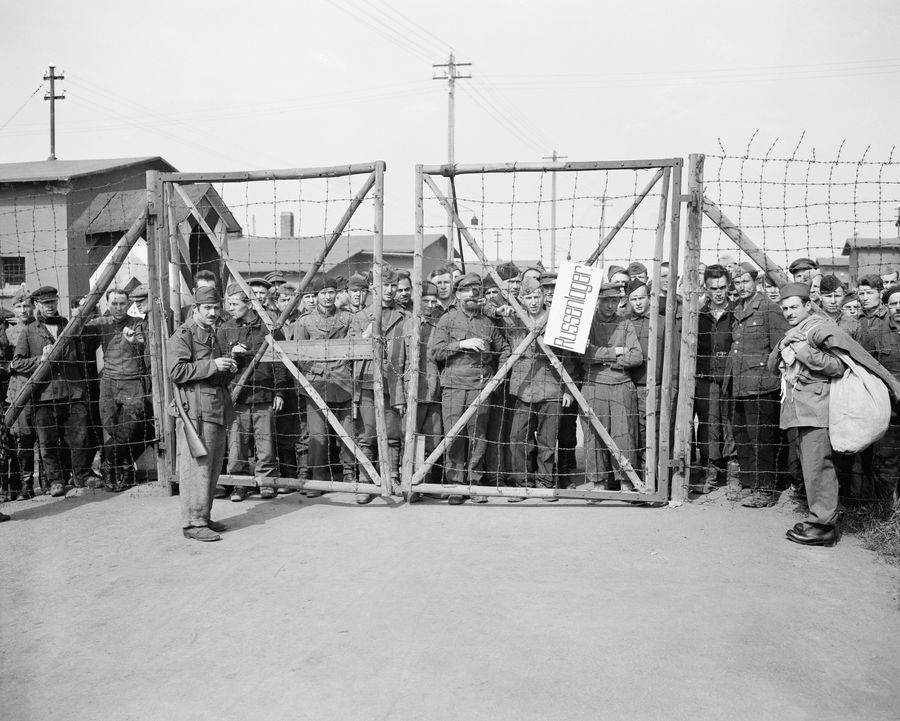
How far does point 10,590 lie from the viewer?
5.21 metres

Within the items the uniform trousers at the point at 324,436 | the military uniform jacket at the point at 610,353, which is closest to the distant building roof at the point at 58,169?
the uniform trousers at the point at 324,436

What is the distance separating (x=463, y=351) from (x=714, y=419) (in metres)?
2.50

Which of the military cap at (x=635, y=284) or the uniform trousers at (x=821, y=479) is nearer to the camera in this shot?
the uniform trousers at (x=821, y=479)

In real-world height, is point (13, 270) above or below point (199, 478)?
above

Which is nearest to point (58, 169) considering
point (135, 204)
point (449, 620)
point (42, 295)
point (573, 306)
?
point (135, 204)

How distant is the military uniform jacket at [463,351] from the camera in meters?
7.37

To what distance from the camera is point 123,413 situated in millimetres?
8297

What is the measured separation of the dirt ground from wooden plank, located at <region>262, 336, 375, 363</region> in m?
1.44

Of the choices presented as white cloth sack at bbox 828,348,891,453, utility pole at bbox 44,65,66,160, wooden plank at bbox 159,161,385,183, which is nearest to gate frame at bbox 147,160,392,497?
wooden plank at bbox 159,161,385,183

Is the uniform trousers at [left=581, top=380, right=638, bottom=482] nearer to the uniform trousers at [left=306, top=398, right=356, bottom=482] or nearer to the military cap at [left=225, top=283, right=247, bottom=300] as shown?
the uniform trousers at [left=306, top=398, right=356, bottom=482]

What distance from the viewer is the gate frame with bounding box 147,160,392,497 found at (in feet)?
23.0

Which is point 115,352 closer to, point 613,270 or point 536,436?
point 536,436

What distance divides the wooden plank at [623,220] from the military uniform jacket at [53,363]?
5.03 m

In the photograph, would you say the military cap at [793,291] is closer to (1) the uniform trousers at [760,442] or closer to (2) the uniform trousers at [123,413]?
(1) the uniform trousers at [760,442]
